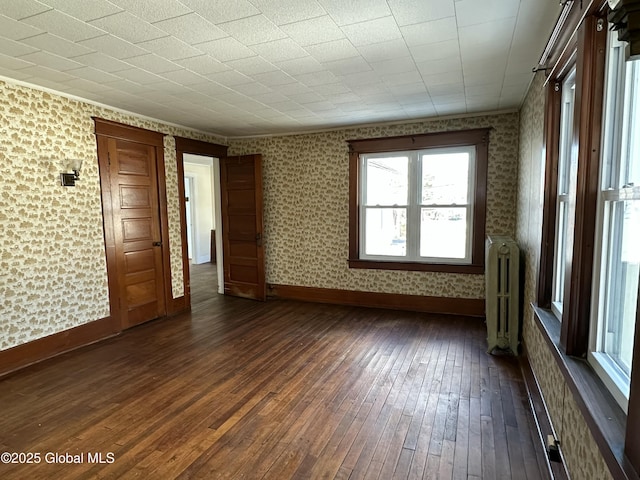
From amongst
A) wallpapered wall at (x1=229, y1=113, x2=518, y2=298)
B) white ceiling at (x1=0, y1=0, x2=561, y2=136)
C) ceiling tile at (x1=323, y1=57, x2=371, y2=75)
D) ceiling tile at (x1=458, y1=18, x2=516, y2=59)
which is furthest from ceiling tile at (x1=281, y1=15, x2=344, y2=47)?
wallpapered wall at (x1=229, y1=113, x2=518, y2=298)

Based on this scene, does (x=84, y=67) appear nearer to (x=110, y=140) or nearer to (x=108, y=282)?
(x=110, y=140)

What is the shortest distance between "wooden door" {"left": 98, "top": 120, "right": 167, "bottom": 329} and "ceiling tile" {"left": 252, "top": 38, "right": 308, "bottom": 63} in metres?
2.43

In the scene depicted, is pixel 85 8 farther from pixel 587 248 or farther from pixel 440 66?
pixel 587 248

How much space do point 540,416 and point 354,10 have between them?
279 cm

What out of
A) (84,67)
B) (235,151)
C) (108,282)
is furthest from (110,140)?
(235,151)

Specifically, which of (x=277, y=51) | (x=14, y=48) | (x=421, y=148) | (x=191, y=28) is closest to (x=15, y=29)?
(x=14, y=48)

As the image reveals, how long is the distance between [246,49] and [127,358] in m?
3.04

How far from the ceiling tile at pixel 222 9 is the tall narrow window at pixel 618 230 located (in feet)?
5.86

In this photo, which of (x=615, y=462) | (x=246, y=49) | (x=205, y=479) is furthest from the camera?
(x=246, y=49)

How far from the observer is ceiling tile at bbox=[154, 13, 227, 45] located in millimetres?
2129

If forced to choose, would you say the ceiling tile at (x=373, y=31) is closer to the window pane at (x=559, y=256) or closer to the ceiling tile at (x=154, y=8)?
the ceiling tile at (x=154, y=8)

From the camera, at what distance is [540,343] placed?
8.16 feet

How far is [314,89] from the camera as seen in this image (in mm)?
3430

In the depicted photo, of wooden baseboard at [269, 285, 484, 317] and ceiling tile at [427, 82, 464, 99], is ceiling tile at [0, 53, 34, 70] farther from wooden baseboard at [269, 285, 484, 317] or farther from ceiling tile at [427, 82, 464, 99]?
wooden baseboard at [269, 285, 484, 317]
